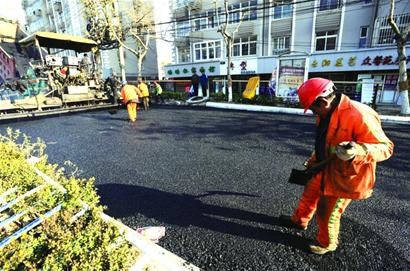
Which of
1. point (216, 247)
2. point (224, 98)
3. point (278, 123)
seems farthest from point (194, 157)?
point (224, 98)

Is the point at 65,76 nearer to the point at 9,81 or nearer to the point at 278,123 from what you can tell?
the point at 9,81

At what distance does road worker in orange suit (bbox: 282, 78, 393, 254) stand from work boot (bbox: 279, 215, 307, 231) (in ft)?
1.31

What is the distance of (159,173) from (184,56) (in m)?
23.5

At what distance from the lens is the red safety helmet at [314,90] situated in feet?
6.23

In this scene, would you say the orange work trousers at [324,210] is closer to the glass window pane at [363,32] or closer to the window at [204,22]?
the glass window pane at [363,32]

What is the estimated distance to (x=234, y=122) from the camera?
8344 mm

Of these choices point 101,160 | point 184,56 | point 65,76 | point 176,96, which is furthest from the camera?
point 184,56

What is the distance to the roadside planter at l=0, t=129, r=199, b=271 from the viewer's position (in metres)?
1.70

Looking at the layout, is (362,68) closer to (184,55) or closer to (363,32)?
(363,32)

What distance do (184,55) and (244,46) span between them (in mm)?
7374

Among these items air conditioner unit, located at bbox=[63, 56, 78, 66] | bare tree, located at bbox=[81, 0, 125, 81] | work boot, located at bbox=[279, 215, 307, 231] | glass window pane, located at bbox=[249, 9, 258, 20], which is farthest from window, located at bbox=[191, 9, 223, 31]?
work boot, located at bbox=[279, 215, 307, 231]

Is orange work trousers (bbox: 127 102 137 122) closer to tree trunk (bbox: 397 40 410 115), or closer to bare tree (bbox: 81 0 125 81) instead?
tree trunk (bbox: 397 40 410 115)

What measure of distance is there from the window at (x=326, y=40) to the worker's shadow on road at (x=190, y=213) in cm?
1905

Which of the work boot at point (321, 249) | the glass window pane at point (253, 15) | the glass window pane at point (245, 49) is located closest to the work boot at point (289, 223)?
the work boot at point (321, 249)
